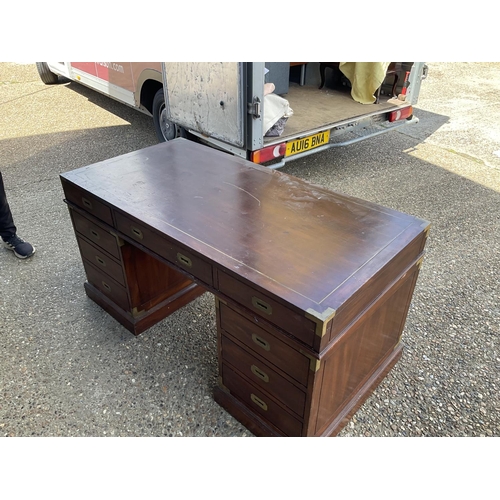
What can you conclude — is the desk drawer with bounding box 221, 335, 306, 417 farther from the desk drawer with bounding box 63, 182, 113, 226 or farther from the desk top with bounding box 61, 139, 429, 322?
the desk drawer with bounding box 63, 182, 113, 226

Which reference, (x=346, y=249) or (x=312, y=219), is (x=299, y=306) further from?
(x=312, y=219)

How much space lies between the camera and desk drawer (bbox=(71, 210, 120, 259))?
220cm

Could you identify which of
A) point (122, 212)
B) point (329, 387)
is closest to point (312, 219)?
point (329, 387)

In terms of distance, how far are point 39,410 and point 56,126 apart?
476 cm

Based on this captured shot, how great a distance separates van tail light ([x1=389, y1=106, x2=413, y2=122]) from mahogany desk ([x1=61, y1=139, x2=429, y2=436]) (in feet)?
9.58

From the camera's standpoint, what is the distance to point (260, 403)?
5.96ft

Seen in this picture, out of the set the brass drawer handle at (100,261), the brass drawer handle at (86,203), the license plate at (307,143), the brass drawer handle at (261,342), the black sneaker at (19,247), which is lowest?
the black sneaker at (19,247)

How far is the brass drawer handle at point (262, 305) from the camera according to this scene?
4.88 ft

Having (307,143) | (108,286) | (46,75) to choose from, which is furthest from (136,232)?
(46,75)

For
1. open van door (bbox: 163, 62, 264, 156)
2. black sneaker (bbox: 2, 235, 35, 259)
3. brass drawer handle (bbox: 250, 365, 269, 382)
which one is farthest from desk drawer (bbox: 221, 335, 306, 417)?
open van door (bbox: 163, 62, 264, 156)

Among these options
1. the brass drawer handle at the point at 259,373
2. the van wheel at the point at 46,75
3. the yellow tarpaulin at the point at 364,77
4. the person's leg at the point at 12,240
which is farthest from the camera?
the van wheel at the point at 46,75

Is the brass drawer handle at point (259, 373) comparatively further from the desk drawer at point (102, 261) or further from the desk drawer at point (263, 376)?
the desk drawer at point (102, 261)

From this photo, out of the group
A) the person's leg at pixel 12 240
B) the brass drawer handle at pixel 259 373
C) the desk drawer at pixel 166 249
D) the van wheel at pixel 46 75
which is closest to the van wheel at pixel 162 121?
the person's leg at pixel 12 240

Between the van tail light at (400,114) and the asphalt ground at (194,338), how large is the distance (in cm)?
48
